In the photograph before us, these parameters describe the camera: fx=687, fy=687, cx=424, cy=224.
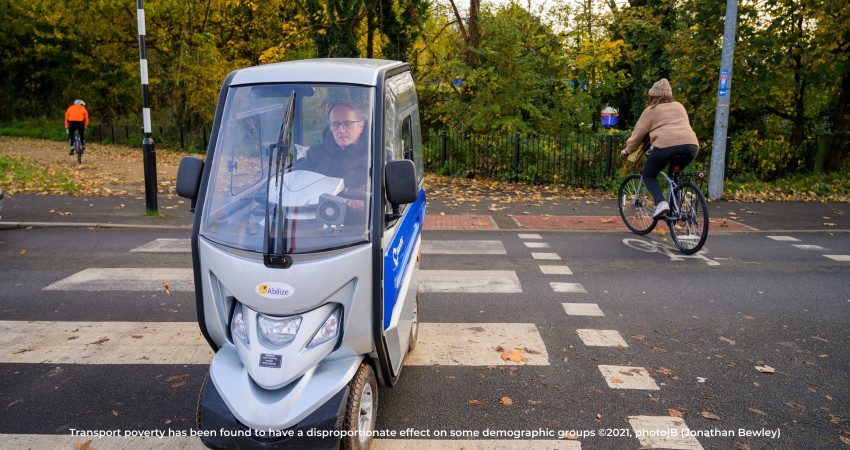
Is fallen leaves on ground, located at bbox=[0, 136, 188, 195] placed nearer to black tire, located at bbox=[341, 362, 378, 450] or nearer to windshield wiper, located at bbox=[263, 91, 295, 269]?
windshield wiper, located at bbox=[263, 91, 295, 269]

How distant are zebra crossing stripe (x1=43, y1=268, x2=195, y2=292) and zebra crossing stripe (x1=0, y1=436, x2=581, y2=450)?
10.2 feet

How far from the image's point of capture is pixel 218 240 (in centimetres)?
371

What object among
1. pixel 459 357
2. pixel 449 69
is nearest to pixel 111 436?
pixel 459 357

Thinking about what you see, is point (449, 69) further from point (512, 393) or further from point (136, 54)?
point (136, 54)

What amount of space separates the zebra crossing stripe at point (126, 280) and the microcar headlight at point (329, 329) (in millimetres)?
4005

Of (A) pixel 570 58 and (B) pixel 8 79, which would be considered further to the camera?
(B) pixel 8 79

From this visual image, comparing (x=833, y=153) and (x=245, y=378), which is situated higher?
(x=833, y=153)

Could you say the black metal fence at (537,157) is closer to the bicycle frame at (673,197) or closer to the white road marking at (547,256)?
the bicycle frame at (673,197)

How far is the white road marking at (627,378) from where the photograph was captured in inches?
185

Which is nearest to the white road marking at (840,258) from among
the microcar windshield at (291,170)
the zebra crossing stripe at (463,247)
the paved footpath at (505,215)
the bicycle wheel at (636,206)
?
the paved footpath at (505,215)

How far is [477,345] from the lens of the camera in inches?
217

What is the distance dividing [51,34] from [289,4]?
1549 cm

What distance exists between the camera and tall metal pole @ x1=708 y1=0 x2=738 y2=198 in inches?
486

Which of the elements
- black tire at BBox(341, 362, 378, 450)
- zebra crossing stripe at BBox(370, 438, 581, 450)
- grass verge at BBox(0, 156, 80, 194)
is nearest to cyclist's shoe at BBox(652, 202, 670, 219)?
zebra crossing stripe at BBox(370, 438, 581, 450)
